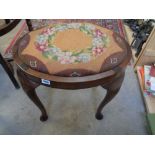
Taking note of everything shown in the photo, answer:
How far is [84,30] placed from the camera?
33.2 inches

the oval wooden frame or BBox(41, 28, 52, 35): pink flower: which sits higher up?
BBox(41, 28, 52, 35): pink flower

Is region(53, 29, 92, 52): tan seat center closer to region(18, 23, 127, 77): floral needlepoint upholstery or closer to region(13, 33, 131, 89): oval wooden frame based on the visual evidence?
region(18, 23, 127, 77): floral needlepoint upholstery

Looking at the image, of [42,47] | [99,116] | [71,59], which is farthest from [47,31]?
[99,116]

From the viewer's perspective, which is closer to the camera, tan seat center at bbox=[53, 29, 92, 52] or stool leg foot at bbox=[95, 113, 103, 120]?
tan seat center at bbox=[53, 29, 92, 52]

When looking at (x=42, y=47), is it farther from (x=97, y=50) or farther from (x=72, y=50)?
(x=97, y=50)

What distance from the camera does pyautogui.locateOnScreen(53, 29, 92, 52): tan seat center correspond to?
0.74 meters

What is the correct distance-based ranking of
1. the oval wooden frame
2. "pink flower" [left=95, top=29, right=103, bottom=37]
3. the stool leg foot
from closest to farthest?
the oval wooden frame
"pink flower" [left=95, top=29, right=103, bottom=37]
the stool leg foot

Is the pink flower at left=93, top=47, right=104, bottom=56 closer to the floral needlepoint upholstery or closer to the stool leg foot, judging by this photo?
the floral needlepoint upholstery

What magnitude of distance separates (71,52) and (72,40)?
3.2 inches

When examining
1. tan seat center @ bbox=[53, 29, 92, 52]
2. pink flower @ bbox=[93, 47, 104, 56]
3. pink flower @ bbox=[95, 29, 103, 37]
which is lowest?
pink flower @ bbox=[93, 47, 104, 56]

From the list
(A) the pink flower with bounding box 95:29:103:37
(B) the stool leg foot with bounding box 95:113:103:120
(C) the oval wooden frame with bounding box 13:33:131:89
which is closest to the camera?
(C) the oval wooden frame with bounding box 13:33:131:89

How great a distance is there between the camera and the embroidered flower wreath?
706 mm

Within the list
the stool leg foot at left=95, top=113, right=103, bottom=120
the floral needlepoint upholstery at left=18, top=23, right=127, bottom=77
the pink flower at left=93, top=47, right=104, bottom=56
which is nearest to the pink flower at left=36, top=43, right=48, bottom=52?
the floral needlepoint upholstery at left=18, top=23, right=127, bottom=77
